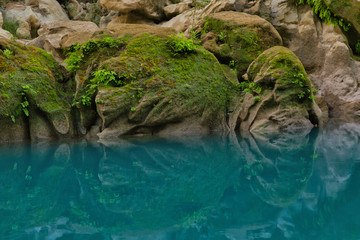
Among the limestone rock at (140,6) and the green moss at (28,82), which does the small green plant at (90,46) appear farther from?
the limestone rock at (140,6)

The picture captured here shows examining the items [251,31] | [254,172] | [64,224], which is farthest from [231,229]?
[251,31]

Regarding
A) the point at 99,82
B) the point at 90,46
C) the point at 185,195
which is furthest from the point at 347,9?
the point at 185,195

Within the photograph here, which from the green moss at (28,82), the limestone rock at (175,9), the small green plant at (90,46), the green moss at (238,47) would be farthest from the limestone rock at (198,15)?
the green moss at (28,82)

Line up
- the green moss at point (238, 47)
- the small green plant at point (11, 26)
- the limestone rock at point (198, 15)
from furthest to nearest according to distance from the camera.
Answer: the small green plant at point (11, 26) < the limestone rock at point (198, 15) < the green moss at point (238, 47)

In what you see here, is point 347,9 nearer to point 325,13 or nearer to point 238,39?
point 325,13

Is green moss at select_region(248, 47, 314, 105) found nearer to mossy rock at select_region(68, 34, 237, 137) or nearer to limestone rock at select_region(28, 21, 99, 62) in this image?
mossy rock at select_region(68, 34, 237, 137)

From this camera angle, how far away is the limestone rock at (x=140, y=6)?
→ 50.3 feet

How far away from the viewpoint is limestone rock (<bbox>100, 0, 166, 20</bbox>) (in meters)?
15.3

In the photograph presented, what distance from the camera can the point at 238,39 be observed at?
11.3 meters

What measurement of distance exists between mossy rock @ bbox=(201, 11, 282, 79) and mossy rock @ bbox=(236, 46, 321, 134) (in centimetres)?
142

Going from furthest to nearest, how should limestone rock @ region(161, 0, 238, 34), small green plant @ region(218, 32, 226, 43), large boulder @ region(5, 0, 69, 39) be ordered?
1. large boulder @ region(5, 0, 69, 39)
2. limestone rock @ region(161, 0, 238, 34)
3. small green plant @ region(218, 32, 226, 43)

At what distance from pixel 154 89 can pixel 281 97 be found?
151 inches

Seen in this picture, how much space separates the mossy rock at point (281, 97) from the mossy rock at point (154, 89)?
1.12m

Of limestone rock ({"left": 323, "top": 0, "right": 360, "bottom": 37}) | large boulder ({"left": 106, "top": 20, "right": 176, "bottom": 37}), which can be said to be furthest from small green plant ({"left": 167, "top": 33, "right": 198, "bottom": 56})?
limestone rock ({"left": 323, "top": 0, "right": 360, "bottom": 37})
